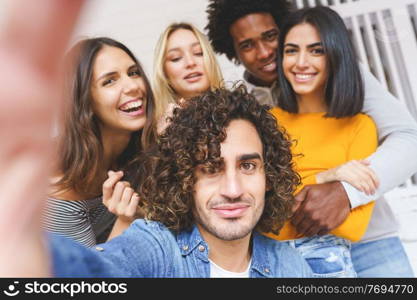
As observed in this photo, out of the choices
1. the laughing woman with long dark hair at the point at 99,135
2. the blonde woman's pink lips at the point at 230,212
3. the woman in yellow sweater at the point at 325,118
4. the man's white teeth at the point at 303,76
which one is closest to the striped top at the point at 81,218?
the laughing woman with long dark hair at the point at 99,135

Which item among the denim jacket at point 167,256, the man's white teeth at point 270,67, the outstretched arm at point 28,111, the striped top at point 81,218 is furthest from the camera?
the man's white teeth at point 270,67

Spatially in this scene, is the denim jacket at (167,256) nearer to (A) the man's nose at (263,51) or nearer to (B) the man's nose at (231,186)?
(B) the man's nose at (231,186)

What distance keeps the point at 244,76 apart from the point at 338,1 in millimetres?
245

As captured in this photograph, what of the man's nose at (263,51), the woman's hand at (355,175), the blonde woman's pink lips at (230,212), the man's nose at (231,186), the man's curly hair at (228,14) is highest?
the man's curly hair at (228,14)

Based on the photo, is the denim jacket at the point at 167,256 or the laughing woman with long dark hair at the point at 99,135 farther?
the laughing woman with long dark hair at the point at 99,135

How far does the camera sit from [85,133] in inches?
30.9

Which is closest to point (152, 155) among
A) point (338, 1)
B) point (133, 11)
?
point (133, 11)

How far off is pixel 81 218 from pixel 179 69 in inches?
13.2

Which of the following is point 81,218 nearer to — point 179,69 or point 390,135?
point 179,69

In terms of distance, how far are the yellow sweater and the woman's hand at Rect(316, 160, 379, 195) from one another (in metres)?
0.01

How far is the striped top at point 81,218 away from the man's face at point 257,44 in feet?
1.34

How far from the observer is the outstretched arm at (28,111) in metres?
0.21

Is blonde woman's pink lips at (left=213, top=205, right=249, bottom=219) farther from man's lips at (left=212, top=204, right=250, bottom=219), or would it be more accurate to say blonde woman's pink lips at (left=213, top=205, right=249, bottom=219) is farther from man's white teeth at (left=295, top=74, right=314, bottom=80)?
man's white teeth at (left=295, top=74, right=314, bottom=80)

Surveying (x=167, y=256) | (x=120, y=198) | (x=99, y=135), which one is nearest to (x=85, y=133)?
(x=99, y=135)
